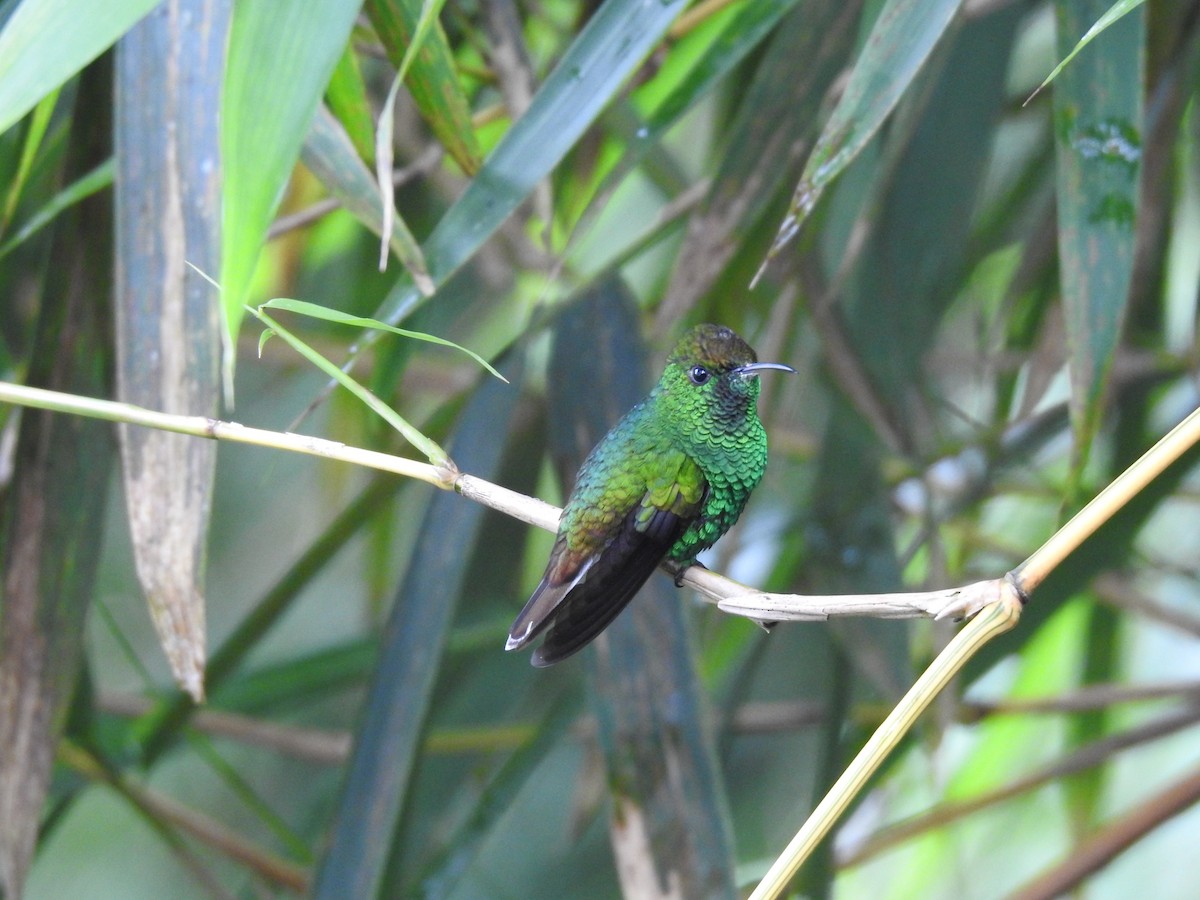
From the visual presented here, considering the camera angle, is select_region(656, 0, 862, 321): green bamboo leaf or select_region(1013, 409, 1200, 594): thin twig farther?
select_region(656, 0, 862, 321): green bamboo leaf

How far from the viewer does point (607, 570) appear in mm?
1115

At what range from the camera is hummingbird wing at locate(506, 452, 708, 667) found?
1041 mm

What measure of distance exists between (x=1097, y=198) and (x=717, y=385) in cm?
43

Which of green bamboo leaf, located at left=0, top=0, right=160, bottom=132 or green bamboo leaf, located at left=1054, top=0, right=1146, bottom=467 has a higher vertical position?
green bamboo leaf, located at left=1054, top=0, right=1146, bottom=467

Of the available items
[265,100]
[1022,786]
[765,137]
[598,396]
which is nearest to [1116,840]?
[1022,786]

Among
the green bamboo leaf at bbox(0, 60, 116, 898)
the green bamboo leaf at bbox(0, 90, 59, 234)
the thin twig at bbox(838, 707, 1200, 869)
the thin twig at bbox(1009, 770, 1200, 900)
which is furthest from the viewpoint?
the thin twig at bbox(838, 707, 1200, 869)

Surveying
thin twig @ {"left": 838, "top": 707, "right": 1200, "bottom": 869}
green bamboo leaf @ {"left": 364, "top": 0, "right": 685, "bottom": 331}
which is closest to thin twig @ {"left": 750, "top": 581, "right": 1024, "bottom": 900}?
green bamboo leaf @ {"left": 364, "top": 0, "right": 685, "bottom": 331}

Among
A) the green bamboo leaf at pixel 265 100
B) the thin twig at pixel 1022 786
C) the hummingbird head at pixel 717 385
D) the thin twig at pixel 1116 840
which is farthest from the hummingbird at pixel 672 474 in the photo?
the thin twig at pixel 1022 786

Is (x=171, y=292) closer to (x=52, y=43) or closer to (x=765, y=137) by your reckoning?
(x=52, y=43)

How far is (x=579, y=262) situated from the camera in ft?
10.5

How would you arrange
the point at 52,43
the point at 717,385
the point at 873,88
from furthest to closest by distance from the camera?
the point at 717,385
the point at 873,88
the point at 52,43

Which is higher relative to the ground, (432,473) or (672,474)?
(672,474)

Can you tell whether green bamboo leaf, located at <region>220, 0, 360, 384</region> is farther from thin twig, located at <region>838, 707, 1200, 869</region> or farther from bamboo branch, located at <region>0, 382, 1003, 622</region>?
thin twig, located at <region>838, 707, 1200, 869</region>

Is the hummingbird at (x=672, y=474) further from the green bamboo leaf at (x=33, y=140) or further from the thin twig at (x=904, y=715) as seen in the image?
the green bamboo leaf at (x=33, y=140)
